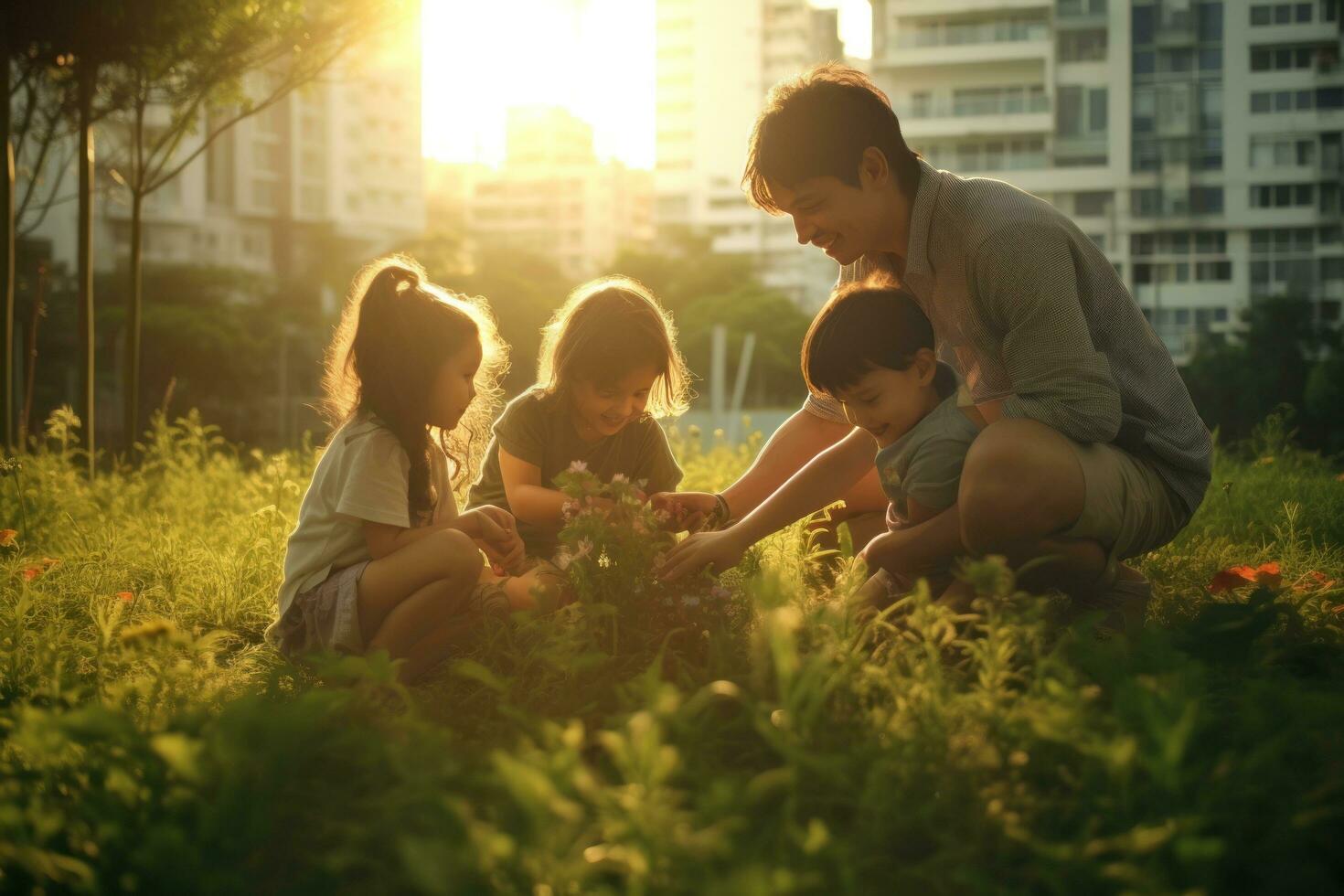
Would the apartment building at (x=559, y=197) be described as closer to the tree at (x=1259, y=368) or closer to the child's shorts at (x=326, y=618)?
the tree at (x=1259, y=368)

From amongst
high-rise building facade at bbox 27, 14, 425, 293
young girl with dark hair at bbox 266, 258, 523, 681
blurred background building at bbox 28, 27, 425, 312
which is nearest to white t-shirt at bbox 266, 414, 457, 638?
young girl with dark hair at bbox 266, 258, 523, 681

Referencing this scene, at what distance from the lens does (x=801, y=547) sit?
11.9 feet

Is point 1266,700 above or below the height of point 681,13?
below

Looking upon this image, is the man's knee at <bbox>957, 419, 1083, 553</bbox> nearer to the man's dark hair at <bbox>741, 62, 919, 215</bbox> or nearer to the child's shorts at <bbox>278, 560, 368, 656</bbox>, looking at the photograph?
the man's dark hair at <bbox>741, 62, 919, 215</bbox>

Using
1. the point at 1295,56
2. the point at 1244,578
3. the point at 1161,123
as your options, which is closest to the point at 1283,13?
the point at 1295,56

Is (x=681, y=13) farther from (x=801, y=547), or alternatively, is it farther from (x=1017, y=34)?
(x=801, y=547)

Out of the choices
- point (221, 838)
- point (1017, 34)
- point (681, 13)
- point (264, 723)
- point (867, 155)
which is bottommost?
point (221, 838)

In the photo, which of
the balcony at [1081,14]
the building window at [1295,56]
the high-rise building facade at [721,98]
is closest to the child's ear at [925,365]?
the building window at [1295,56]

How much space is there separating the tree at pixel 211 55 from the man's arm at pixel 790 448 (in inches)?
159

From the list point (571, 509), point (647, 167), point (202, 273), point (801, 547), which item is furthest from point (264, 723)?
point (647, 167)

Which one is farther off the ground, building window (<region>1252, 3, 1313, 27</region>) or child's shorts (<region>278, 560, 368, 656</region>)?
building window (<region>1252, 3, 1313, 27</region>)

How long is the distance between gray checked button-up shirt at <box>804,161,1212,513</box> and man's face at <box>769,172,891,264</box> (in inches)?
3.9

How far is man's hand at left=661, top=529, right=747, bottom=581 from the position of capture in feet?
8.50

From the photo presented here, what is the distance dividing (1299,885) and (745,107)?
241ft
